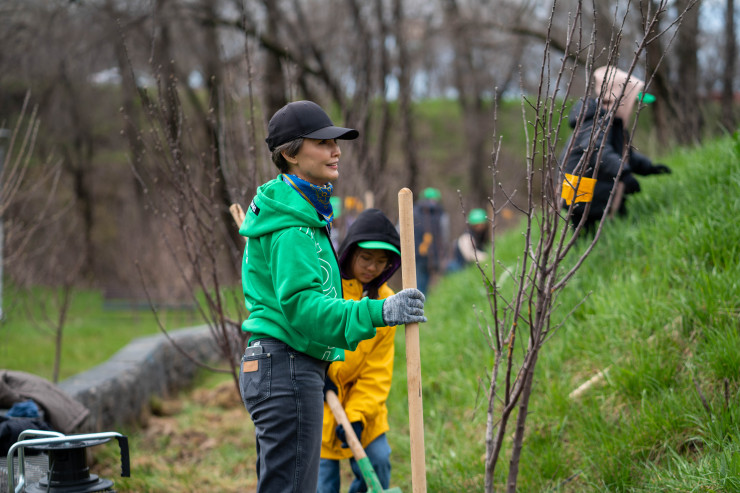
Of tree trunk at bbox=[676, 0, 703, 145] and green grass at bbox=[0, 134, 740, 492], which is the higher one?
tree trunk at bbox=[676, 0, 703, 145]

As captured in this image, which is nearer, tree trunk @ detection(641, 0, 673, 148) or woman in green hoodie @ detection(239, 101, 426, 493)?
woman in green hoodie @ detection(239, 101, 426, 493)

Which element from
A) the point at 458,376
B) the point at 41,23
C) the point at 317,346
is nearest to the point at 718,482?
the point at 317,346

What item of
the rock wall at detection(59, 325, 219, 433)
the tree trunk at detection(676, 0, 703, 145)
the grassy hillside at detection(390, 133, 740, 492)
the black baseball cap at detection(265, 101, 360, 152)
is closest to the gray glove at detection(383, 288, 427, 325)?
the black baseball cap at detection(265, 101, 360, 152)

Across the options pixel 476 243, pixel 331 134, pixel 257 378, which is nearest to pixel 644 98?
pixel 331 134

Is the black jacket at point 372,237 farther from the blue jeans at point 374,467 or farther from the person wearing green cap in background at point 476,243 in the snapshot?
the person wearing green cap in background at point 476,243

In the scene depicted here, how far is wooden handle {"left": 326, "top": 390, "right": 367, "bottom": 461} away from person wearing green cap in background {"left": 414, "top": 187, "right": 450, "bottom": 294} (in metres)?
6.35

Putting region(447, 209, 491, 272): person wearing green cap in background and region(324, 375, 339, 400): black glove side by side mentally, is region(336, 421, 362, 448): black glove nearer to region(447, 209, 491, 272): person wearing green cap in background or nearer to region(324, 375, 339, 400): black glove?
region(324, 375, 339, 400): black glove

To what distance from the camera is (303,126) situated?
2.42 meters

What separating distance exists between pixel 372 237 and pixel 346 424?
83 centimetres

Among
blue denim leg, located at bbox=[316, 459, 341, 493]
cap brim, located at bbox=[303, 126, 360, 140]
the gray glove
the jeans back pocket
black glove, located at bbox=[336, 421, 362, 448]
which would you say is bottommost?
blue denim leg, located at bbox=[316, 459, 341, 493]

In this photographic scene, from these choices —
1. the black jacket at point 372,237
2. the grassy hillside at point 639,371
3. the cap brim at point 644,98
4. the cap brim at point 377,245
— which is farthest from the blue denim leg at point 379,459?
the cap brim at point 644,98

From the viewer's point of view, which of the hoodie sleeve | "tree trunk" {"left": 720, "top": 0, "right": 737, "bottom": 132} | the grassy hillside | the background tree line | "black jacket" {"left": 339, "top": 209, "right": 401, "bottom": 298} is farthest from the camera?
"tree trunk" {"left": 720, "top": 0, "right": 737, "bottom": 132}

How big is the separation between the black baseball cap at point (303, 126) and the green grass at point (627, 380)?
1.14 m

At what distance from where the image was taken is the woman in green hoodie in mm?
2230
